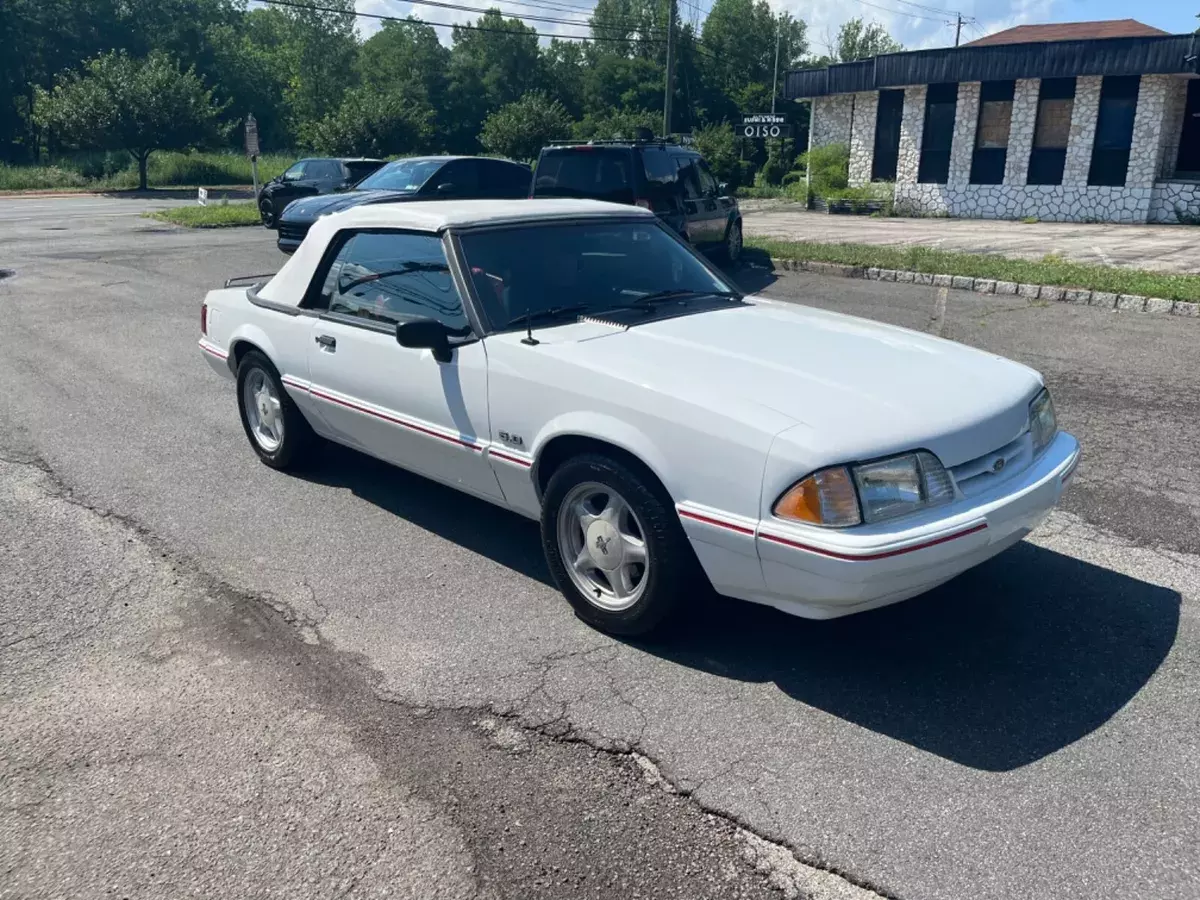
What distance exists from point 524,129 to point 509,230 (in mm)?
41689

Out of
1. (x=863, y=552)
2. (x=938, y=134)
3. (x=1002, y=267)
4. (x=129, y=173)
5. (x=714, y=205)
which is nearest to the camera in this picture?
(x=863, y=552)

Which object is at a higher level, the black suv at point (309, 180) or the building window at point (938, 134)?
the building window at point (938, 134)

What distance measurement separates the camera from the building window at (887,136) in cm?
2580

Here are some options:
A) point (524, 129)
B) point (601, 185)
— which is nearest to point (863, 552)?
point (601, 185)

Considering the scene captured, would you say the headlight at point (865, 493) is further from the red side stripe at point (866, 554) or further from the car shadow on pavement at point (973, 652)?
the car shadow on pavement at point (973, 652)

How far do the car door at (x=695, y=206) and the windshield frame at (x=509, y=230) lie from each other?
278 inches

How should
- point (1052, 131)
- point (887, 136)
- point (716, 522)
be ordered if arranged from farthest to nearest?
point (887, 136)
point (1052, 131)
point (716, 522)

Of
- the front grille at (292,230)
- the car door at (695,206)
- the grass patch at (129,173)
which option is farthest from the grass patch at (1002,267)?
the grass patch at (129,173)

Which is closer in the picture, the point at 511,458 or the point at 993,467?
the point at 993,467

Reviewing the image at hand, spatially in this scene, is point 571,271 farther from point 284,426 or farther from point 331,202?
point 331,202

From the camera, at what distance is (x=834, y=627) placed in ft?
12.8

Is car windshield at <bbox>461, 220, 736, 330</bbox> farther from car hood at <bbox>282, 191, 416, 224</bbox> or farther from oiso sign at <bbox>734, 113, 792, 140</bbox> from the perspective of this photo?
oiso sign at <bbox>734, 113, 792, 140</bbox>

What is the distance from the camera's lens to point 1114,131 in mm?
22625

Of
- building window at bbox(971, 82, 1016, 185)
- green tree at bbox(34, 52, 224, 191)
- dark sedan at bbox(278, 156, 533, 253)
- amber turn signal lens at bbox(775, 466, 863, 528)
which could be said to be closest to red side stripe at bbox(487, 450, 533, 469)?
amber turn signal lens at bbox(775, 466, 863, 528)
